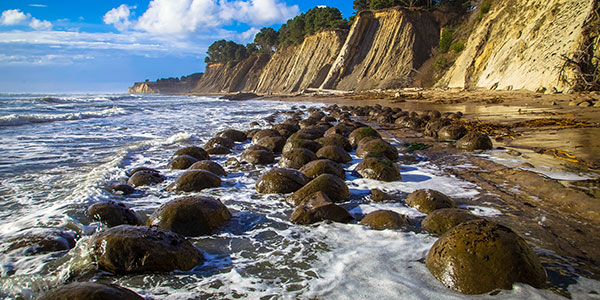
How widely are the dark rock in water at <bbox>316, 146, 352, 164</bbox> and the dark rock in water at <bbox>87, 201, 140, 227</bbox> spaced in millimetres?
3274

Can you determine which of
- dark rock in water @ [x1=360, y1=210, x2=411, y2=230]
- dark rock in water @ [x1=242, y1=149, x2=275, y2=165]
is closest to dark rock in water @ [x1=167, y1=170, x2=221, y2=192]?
dark rock in water @ [x1=242, y1=149, x2=275, y2=165]

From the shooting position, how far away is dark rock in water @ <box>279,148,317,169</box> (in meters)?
5.34

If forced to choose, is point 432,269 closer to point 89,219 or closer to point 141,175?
point 89,219

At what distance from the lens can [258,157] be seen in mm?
6164

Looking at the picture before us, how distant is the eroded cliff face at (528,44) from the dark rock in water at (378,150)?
9.65 m

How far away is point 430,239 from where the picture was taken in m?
2.87

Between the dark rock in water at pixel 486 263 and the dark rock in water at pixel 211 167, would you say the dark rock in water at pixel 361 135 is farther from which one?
the dark rock in water at pixel 486 263

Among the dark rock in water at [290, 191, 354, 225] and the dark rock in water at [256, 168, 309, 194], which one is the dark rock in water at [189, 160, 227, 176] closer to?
the dark rock in water at [256, 168, 309, 194]

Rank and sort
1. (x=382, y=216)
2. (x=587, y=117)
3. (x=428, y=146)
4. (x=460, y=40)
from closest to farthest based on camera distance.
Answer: (x=382, y=216) < (x=428, y=146) < (x=587, y=117) < (x=460, y=40)

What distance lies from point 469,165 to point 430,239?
2850mm

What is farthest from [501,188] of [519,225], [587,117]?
[587,117]

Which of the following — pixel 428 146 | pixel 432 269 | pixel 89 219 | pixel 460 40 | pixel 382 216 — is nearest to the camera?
pixel 432 269

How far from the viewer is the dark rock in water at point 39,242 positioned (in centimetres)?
291

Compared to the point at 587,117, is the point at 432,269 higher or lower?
lower
